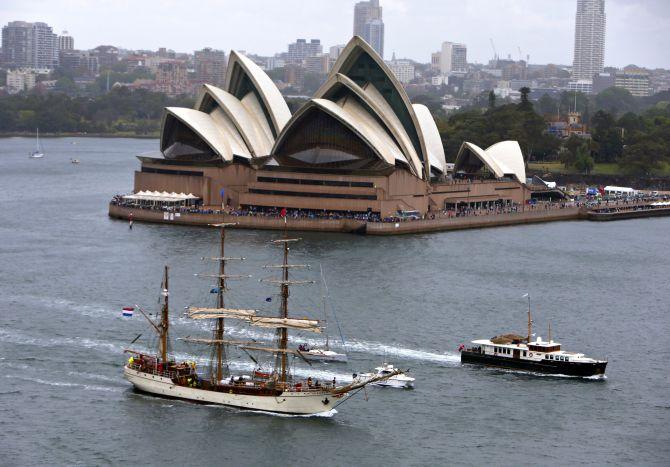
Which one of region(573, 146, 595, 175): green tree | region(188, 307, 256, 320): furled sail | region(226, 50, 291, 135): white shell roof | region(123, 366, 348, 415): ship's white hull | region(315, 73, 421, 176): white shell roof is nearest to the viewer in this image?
region(123, 366, 348, 415): ship's white hull

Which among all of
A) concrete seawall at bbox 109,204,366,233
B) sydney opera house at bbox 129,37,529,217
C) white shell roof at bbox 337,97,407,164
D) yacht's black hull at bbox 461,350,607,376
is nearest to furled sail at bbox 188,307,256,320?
yacht's black hull at bbox 461,350,607,376

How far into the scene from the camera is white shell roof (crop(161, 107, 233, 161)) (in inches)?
2534

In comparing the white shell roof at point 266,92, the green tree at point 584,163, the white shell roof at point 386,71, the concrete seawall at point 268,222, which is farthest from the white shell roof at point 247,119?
the green tree at point 584,163

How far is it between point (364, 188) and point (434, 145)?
35.8 feet

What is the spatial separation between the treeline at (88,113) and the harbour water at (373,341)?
285 ft

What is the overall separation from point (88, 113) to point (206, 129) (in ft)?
308

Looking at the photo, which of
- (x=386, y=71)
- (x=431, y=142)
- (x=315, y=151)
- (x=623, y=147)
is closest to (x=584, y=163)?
(x=623, y=147)

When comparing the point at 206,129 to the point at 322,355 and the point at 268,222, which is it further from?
the point at 322,355

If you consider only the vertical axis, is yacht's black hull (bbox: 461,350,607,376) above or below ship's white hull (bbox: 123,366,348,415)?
above

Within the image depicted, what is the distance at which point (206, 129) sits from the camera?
65000 millimetres

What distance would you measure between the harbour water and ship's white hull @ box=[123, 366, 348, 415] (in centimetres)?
25

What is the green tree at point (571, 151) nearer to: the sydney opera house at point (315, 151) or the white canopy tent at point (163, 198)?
the sydney opera house at point (315, 151)

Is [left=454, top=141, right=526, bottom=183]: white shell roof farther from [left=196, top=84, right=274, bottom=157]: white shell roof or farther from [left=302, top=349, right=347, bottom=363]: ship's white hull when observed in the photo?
[left=302, top=349, right=347, bottom=363]: ship's white hull

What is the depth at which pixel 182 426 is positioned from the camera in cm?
2977
